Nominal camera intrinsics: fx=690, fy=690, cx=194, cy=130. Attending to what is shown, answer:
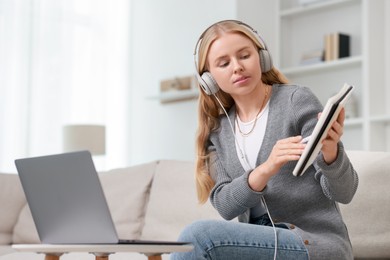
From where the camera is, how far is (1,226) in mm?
3311

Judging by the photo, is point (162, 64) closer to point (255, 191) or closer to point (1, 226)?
point (1, 226)

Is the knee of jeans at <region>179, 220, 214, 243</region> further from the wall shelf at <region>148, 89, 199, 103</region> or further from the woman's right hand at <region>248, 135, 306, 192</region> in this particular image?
the wall shelf at <region>148, 89, 199, 103</region>

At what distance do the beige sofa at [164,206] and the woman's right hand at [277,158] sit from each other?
2.41ft

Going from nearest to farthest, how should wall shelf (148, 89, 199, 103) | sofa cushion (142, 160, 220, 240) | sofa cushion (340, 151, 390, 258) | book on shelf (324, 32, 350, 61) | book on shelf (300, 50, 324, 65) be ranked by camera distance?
sofa cushion (340, 151, 390, 258) < sofa cushion (142, 160, 220, 240) < book on shelf (324, 32, 350, 61) < book on shelf (300, 50, 324, 65) < wall shelf (148, 89, 199, 103)

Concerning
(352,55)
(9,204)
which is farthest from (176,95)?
(9,204)

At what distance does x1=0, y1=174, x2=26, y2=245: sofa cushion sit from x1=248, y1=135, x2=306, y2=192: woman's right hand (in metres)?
1.98

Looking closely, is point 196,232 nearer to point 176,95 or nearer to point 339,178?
point 339,178

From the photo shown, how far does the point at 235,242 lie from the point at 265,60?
0.54 metres

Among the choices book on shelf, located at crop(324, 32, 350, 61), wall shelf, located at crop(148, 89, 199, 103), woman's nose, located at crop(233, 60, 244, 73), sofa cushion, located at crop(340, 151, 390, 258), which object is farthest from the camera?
wall shelf, located at crop(148, 89, 199, 103)

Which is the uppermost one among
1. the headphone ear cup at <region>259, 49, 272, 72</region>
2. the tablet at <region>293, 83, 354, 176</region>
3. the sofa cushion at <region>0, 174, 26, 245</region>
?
the headphone ear cup at <region>259, 49, 272, 72</region>

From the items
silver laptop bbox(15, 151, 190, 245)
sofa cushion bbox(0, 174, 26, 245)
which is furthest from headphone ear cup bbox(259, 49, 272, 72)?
sofa cushion bbox(0, 174, 26, 245)

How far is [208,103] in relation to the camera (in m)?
1.96

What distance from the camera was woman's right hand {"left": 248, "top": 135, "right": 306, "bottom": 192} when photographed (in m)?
1.54

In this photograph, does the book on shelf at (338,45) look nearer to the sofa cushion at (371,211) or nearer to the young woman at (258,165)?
the sofa cushion at (371,211)
